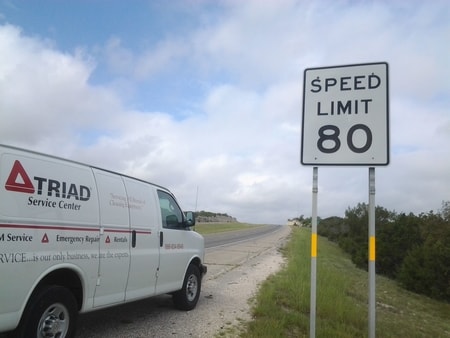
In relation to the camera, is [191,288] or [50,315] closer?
[50,315]

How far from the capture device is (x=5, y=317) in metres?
4.27

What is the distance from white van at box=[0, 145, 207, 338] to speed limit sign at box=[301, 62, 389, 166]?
2676mm

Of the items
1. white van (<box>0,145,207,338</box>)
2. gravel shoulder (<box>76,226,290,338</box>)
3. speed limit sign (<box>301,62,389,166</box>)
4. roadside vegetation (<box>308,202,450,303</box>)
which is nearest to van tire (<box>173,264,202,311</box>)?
gravel shoulder (<box>76,226,290,338</box>)

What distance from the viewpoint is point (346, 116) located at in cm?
549

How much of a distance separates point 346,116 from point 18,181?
12.5 feet

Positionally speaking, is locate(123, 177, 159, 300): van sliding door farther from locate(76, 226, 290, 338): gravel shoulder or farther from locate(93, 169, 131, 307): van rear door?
locate(76, 226, 290, 338): gravel shoulder

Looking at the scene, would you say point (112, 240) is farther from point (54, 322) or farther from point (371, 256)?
point (371, 256)

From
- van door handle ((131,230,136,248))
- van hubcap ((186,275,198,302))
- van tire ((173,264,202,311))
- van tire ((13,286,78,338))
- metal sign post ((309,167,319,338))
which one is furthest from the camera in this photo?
van hubcap ((186,275,198,302))

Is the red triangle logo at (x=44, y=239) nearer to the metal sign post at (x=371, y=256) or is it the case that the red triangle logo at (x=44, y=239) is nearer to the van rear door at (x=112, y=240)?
the van rear door at (x=112, y=240)

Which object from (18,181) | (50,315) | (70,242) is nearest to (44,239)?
(70,242)

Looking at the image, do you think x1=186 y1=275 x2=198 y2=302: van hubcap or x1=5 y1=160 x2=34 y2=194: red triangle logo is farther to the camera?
x1=186 y1=275 x2=198 y2=302: van hubcap

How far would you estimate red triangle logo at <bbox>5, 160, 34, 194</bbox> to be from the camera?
442 cm

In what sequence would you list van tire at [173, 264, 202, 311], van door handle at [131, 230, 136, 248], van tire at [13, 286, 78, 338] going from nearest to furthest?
van tire at [13, 286, 78, 338]
van door handle at [131, 230, 136, 248]
van tire at [173, 264, 202, 311]

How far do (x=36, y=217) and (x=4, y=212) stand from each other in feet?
1.39
